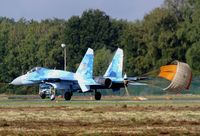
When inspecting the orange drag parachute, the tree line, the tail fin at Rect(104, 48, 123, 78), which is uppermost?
the tree line

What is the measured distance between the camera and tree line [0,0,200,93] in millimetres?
116812

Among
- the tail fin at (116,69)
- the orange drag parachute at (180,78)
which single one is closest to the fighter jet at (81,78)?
the tail fin at (116,69)

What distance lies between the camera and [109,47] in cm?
14975

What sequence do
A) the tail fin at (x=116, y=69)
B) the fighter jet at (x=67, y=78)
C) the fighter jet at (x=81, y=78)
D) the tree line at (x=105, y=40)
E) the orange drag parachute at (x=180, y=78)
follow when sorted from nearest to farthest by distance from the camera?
the orange drag parachute at (x=180, y=78) → the fighter jet at (x=81, y=78) → the fighter jet at (x=67, y=78) → the tail fin at (x=116, y=69) → the tree line at (x=105, y=40)

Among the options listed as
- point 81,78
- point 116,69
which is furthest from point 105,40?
point 81,78

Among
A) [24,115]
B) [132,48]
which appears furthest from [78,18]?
[24,115]

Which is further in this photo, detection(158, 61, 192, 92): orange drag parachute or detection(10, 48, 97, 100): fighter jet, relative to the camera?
detection(10, 48, 97, 100): fighter jet

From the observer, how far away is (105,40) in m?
152

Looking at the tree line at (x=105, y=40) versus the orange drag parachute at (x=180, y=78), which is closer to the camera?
the orange drag parachute at (x=180, y=78)

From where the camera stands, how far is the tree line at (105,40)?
11681 centimetres

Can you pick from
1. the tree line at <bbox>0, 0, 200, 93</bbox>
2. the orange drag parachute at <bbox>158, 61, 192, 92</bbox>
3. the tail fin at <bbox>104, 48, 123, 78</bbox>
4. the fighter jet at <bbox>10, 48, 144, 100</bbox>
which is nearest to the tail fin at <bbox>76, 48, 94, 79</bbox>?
the fighter jet at <bbox>10, 48, 144, 100</bbox>

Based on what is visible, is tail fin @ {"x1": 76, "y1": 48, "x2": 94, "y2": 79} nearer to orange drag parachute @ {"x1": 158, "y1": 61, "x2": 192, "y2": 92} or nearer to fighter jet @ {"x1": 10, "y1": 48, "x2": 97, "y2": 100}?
fighter jet @ {"x1": 10, "y1": 48, "x2": 97, "y2": 100}

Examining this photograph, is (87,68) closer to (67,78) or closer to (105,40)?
(67,78)

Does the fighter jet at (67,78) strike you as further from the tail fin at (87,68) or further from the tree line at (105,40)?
the tree line at (105,40)
